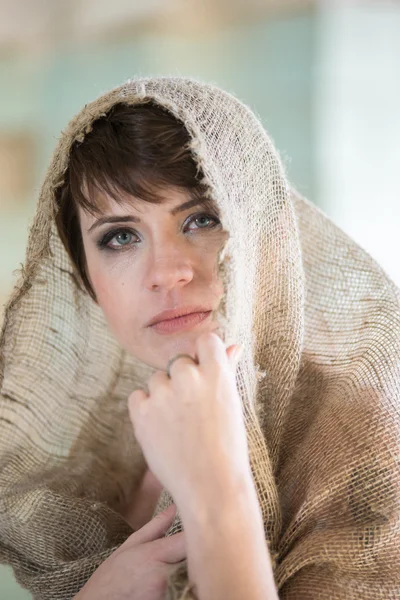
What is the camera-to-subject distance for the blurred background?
179 centimetres

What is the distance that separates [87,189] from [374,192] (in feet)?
3.99

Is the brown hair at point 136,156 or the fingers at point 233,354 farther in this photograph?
the brown hair at point 136,156

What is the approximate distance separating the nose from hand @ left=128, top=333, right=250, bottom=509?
0.47 ft

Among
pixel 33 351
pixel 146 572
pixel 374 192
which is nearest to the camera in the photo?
pixel 146 572

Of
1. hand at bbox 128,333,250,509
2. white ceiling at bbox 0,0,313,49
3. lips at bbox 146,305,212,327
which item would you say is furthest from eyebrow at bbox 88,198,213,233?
white ceiling at bbox 0,0,313,49

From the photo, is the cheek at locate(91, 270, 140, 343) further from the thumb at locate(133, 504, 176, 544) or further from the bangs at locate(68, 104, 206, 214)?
the thumb at locate(133, 504, 176, 544)

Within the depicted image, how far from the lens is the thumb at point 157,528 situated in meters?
0.71

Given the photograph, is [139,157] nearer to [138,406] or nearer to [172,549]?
[138,406]

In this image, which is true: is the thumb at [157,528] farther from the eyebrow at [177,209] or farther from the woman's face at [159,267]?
the eyebrow at [177,209]

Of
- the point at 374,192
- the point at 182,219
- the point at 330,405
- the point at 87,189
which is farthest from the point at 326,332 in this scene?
the point at 374,192

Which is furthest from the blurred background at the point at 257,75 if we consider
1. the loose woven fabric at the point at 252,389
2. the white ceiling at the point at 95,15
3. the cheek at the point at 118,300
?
the cheek at the point at 118,300

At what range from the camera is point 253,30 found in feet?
6.02

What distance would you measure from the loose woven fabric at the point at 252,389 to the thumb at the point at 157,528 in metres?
0.02

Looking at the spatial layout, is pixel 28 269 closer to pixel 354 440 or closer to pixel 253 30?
pixel 354 440
